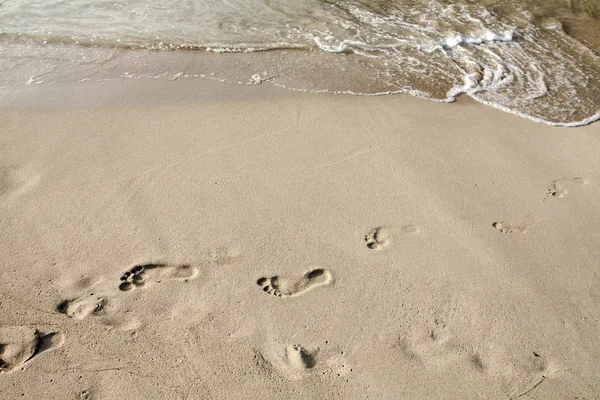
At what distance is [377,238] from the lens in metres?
3.04

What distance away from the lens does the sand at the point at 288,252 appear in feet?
7.63

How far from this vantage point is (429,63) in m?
5.41

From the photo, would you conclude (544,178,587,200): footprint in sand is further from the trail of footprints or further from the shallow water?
the trail of footprints

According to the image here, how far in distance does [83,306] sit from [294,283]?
3.87 ft

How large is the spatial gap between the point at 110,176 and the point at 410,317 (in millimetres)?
2314

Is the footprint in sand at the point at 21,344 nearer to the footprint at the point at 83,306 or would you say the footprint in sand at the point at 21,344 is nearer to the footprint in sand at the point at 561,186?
the footprint at the point at 83,306

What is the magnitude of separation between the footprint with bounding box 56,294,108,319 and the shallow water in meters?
2.84

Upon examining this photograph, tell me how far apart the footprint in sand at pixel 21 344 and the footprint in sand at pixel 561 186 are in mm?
3430

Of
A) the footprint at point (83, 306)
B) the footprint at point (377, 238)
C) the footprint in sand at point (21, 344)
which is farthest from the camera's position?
the footprint at point (377, 238)

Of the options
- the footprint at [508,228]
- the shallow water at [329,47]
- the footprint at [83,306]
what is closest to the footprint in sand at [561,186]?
the footprint at [508,228]

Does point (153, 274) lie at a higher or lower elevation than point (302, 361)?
higher

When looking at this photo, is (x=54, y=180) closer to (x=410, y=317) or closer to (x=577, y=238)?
(x=410, y=317)

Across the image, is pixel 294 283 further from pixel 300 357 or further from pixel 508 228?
pixel 508 228

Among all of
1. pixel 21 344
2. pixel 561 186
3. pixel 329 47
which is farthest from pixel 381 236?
pixel 329 47
